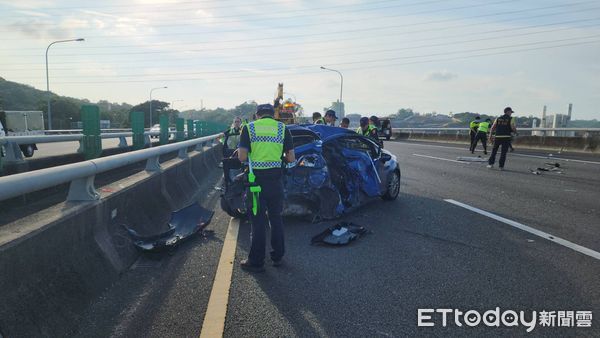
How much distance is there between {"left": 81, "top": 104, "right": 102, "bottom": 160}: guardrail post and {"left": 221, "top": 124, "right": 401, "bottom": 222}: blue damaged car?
3641mm

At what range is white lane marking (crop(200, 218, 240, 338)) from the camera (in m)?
3.21

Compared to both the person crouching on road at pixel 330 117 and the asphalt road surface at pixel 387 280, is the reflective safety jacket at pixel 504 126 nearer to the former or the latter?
the person crouching on road at pixel 330 117

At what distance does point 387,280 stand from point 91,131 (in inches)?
291

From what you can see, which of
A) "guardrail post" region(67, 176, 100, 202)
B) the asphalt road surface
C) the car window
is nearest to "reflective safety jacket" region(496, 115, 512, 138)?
the asphalt road surface

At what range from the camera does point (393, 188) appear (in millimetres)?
8383

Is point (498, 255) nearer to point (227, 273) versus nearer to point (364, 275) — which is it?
point (364, 275)

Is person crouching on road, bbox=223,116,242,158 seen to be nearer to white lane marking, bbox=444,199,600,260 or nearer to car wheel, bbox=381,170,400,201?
car wheel, bbox=381,170,400,201

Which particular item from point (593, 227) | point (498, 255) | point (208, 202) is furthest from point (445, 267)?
point (208, 202)

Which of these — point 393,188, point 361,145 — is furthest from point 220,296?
point 393,188

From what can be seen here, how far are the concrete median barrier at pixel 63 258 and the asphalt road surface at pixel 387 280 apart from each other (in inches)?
7.4

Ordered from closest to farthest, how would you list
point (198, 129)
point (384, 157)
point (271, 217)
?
1. point (271, 217)
2. point (384, 157)
3. point (198, 129)

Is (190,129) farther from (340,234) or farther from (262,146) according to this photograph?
(262,146)

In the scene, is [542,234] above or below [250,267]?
above

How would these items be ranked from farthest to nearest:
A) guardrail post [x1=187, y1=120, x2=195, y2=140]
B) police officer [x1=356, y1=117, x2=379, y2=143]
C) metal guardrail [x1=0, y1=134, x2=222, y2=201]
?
1. guardrail post [x1=187, y1=120, x2=195, y2=140]
2. police officer [x1=356, y1=117, x2=379, y2=143]
3. metal guardrail [x1=0, y1=134, x2=222, y2=201]
